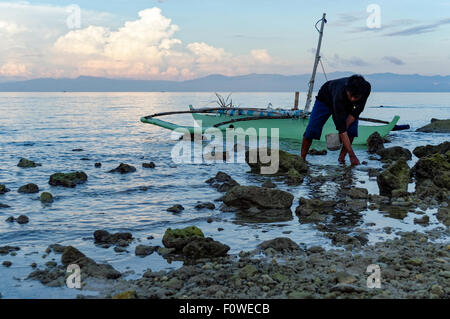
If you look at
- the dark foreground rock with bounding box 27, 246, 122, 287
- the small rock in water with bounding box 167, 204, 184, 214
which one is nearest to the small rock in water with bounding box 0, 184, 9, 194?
the small rock in water with bounding box 167, 204, 184, 214

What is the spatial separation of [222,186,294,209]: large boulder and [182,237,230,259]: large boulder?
2308 mm

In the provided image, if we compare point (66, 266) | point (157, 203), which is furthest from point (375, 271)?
point (157, 203)

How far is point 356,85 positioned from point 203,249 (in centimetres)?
484

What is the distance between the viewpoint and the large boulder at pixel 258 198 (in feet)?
24.8

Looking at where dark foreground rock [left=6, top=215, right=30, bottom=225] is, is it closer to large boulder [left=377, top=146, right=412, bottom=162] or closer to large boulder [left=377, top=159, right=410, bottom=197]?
large boulder [left=377, top=159, right=410, bottom=197]

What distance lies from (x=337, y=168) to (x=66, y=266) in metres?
8.49

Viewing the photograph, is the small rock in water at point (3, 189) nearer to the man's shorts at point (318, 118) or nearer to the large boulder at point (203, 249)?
the large boulder at point (203, 249)

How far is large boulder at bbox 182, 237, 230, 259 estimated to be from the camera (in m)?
5.27

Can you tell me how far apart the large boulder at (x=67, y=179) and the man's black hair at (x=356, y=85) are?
20.3 feet

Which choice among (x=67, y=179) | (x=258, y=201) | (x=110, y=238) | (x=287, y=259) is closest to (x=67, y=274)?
(x=110, y=238)

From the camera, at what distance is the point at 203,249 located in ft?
17.3

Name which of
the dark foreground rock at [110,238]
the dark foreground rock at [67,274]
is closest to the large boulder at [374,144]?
the dark foreground rock at [110,238]

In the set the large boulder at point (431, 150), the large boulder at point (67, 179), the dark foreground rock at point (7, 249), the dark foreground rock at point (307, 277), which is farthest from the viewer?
the large boulder at point (431, 150)
